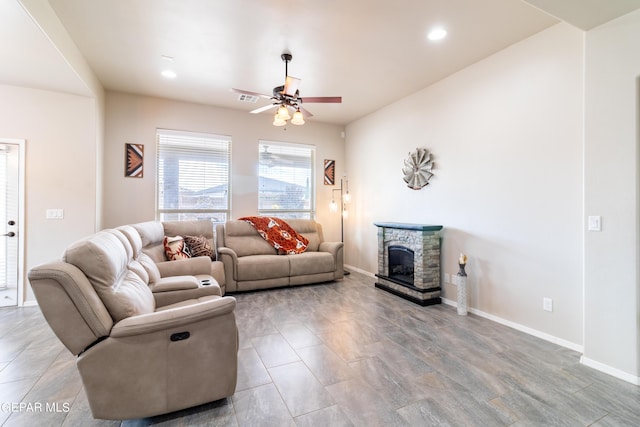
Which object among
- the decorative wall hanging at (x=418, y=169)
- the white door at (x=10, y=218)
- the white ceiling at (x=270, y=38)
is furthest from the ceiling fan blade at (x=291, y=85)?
the white door at (x=10, y=218)

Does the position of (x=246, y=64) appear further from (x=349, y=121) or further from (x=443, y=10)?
(x=349, y=121)

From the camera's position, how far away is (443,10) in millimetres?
2582

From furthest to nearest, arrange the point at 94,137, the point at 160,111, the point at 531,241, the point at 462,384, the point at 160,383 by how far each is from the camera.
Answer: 1. the point at 160,111
2. the point at 94,137
3. the point at 531,241
4. the point at 462,384
5. the point at 160,383

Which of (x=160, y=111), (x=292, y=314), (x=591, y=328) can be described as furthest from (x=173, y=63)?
(x=591, y=328)

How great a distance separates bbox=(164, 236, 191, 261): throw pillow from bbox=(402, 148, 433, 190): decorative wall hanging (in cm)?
343

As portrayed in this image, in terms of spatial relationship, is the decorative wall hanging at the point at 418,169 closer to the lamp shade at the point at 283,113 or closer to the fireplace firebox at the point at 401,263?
the fireplace firebox at the point at 401,263

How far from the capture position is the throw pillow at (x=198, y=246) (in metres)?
4.13

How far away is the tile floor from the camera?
5.77 ft

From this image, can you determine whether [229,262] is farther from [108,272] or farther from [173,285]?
[108,272]

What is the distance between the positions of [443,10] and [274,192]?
155 inches

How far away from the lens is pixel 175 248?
3908 millimetres

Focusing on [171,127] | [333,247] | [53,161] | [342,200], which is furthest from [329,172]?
[53,161]

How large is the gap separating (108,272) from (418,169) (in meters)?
3.91

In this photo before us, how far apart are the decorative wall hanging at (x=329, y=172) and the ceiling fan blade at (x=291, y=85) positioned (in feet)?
9.53
